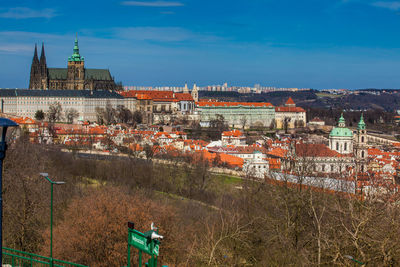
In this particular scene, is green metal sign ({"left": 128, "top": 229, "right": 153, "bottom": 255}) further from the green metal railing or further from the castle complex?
the castle complex

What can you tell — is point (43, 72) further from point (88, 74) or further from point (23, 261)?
point (23, 261)

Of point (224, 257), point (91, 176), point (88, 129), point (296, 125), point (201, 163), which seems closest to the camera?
point (224, 257)

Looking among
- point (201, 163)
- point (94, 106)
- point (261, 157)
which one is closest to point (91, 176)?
point (201, 163)

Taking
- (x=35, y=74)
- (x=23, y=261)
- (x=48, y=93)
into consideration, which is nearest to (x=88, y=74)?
(x=35, y=74)

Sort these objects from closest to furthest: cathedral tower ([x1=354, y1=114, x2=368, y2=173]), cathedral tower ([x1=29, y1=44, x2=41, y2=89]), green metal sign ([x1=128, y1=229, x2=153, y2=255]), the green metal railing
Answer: green metal sign ([x1=128, y1=229, x2=153, y2=255]), the green metal railing, cathedral tower ([x1=354, y1=114, x2=368, y2=173]), cathedral tower ([x1=29, y1=44, x2=41, y2=89])

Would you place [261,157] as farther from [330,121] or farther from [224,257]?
[330,121]

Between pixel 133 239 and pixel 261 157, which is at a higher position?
pixel 133 239

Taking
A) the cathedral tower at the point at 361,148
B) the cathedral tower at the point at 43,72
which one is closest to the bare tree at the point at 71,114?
the cathedral tower at the point at 43,72

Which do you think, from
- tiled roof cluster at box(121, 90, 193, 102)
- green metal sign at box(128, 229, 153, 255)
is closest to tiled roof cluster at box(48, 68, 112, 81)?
tiled roof cluster at box(121, 90, 193, 102)
